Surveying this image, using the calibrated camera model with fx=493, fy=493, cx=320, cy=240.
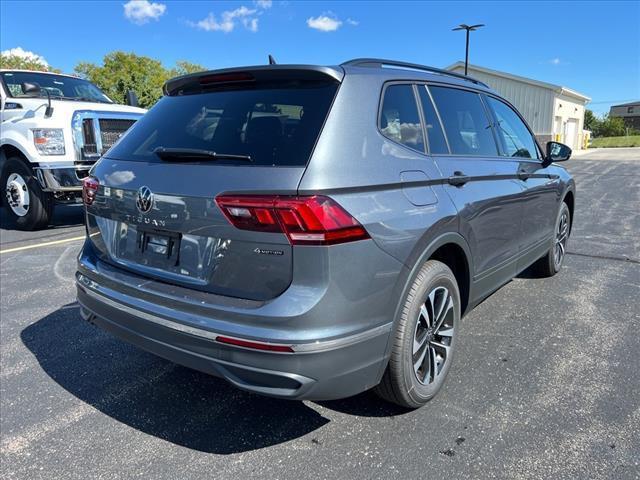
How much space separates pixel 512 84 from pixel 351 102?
35.6 metres

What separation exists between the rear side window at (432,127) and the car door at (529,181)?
1.05 meters

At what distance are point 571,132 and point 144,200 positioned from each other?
43.2 metres

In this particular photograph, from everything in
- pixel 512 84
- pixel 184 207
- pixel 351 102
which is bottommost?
pixel 184 207

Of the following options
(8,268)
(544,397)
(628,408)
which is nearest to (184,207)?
(544,397)

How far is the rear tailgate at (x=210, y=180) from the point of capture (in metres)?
2.09

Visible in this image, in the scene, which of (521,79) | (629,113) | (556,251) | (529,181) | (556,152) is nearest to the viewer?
(529,181)

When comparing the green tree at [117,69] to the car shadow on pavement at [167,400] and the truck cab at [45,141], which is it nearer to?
the truck cab at [45,141]

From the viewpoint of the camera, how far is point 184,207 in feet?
7.36

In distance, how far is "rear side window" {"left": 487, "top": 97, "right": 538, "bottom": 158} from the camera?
153 inches

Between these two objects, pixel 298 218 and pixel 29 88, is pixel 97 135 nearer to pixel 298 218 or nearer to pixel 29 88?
pixel 29 88

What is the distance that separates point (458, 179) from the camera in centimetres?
290

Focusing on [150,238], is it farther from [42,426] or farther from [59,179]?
[59,179]

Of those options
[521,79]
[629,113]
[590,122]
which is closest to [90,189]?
[521,79]

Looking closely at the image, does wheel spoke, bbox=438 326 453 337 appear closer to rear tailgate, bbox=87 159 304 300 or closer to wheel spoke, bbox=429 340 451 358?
wheel spoke, bbox=429 340 451 358
